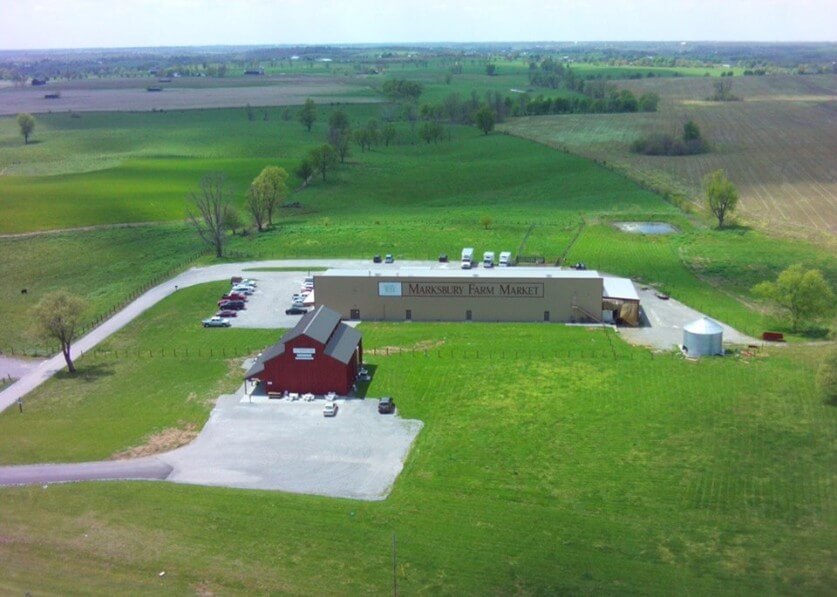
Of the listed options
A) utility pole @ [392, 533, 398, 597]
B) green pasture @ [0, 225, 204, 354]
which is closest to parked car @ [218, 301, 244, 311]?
green pasture @ [0, 225, 204, 354]

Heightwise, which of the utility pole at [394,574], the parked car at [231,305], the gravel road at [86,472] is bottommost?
the parked car at [231,305]

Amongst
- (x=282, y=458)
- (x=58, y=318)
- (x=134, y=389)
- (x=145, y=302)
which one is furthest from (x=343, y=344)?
(x=145, y=302)

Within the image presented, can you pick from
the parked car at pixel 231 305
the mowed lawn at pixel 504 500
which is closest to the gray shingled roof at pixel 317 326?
the mowed lawn at pixel 504 500

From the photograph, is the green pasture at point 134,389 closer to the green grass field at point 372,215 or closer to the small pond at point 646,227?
the green grass field at point 372,215

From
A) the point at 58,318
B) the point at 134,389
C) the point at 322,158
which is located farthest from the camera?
the point at 322,158

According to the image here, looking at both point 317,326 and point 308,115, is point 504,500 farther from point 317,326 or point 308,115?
point 308,115

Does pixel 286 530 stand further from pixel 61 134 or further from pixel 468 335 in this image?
pixel 61 134
